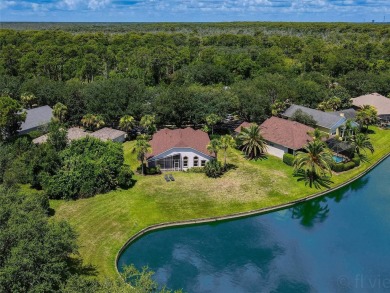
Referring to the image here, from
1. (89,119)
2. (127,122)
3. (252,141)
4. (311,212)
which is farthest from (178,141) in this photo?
(311,212)

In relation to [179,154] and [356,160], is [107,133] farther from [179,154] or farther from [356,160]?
[356,160]

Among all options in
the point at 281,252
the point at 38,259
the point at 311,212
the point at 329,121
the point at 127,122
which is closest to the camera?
the point at 38,259

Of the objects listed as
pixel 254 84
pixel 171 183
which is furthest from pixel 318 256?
pixel 254 84

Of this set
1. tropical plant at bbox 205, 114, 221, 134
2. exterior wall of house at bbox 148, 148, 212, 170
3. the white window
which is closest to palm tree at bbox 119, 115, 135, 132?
exterior wall of house at bbox 148, 148, 212, 170

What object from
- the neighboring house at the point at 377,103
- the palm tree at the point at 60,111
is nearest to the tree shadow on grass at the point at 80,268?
the palm tree at the point at 60,111

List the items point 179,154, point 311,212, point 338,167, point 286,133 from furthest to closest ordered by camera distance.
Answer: point 286,133 → point 338,167 → point 179,154 → point 311,212

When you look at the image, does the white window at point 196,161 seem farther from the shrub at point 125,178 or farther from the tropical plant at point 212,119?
the tropical plant at point 212,119
